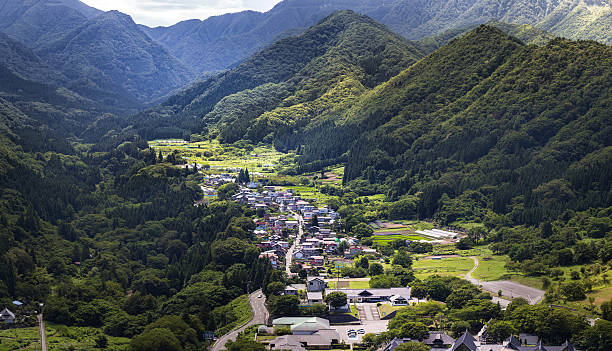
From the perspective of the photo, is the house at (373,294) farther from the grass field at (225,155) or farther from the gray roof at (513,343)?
the grass field at (225,155)

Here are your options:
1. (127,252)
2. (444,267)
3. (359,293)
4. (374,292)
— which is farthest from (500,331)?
(127,252)

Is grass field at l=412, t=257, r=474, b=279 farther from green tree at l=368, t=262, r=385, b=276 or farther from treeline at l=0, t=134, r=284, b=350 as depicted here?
treeline at l=0, t=134, r=284, b=350

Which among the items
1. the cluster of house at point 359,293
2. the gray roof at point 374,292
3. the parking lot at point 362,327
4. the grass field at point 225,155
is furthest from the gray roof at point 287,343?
the grass field at point 225,155

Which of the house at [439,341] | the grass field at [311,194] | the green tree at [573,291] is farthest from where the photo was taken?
the grass field at [311,194]

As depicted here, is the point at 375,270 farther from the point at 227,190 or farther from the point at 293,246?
the point at 227,190

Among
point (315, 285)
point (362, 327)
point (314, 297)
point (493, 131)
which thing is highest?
point (493, 131)
